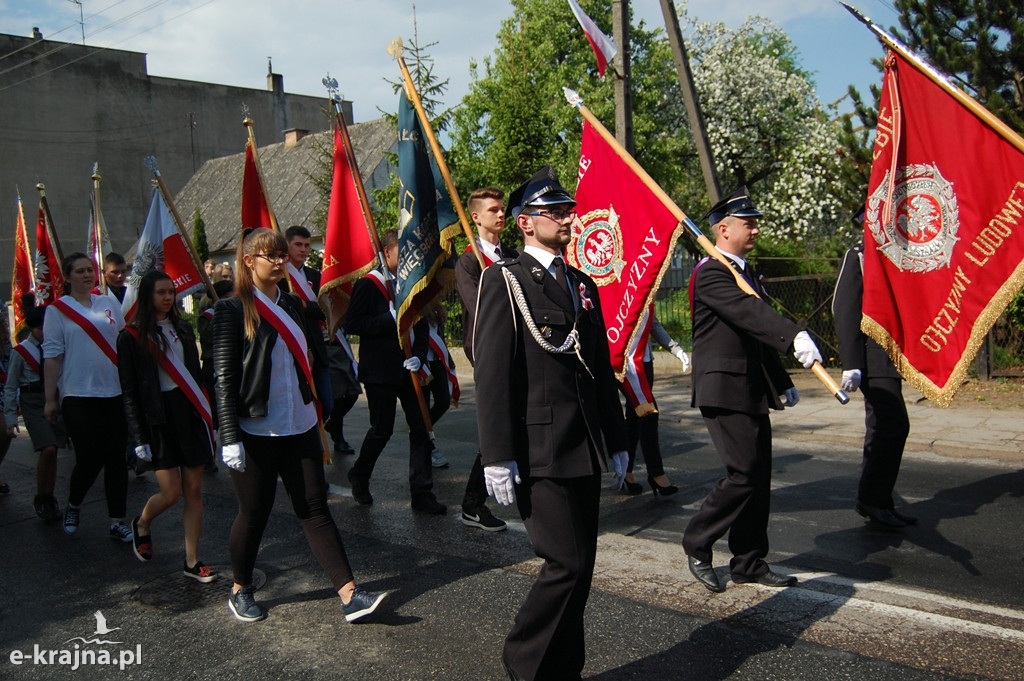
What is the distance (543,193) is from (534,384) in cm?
76

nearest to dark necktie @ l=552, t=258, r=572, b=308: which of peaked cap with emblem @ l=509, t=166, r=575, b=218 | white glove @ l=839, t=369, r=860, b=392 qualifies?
peaked cap with emblem @ l=509, t=166, r=575, b=218

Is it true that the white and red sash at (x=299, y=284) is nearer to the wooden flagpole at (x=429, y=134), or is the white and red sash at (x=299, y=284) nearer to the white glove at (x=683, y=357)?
the wooden flagpole at (x=429, y=134)

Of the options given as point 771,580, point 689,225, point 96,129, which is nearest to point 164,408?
point 689,225

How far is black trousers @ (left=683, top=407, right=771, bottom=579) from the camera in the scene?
4.45m

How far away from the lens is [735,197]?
480cm

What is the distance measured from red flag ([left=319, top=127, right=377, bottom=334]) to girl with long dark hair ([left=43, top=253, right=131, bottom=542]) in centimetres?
190

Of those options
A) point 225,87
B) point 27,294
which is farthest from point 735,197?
point 225,87

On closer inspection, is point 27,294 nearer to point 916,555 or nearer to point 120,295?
point 120,295

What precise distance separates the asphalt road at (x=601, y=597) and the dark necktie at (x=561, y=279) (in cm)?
153

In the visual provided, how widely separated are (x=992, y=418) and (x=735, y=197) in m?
6.04

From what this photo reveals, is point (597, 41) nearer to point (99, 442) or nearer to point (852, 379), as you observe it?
point (852, 379)

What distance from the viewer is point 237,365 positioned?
4406 mm

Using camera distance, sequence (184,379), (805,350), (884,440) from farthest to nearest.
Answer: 1. (884,440)
2. (184,379)
3. (805,350)

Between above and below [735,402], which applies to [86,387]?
above
